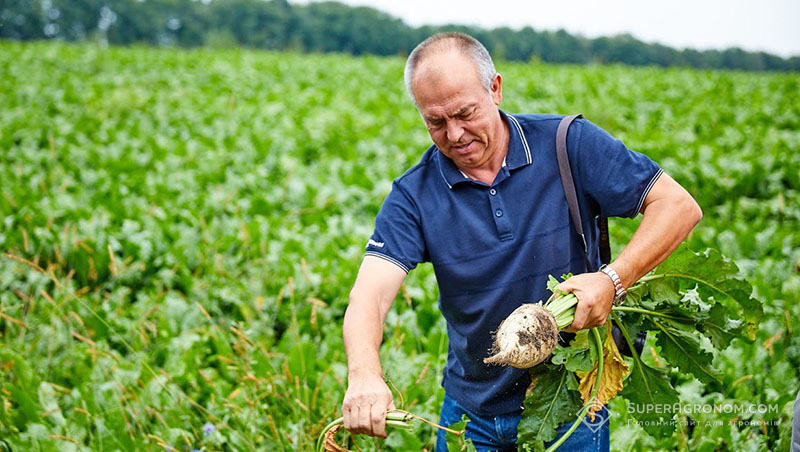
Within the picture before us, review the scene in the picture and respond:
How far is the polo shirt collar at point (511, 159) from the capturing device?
7.75 feet

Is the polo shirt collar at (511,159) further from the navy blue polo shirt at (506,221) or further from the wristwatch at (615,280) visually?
the wristwatch at (615,280)

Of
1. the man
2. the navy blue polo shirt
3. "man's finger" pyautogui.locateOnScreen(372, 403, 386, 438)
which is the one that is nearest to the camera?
"man's finger" pyautogui.locateOnScreen(372, 403, 386, 438)

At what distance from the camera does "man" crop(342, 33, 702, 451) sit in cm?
220

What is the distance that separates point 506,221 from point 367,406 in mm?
775

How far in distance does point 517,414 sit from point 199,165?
267 inches

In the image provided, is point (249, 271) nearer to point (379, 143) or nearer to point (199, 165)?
point (199, 165)

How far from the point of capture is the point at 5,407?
3566 mm

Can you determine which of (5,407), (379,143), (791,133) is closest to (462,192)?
(5,407)

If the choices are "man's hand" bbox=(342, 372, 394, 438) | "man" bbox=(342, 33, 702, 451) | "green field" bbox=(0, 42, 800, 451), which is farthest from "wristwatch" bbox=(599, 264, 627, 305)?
"green field" bbox=(0, 42, 800, 451)

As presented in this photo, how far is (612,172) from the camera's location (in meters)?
2.25

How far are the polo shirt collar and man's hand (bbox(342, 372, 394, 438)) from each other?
29.6 inches

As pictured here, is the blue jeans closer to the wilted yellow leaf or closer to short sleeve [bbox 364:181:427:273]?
the wilted yellow leaf

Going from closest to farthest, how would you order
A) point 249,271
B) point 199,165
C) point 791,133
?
1. point 249,271
2. point 199,165
3. point 791,133

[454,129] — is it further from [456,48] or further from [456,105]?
[456,48]
